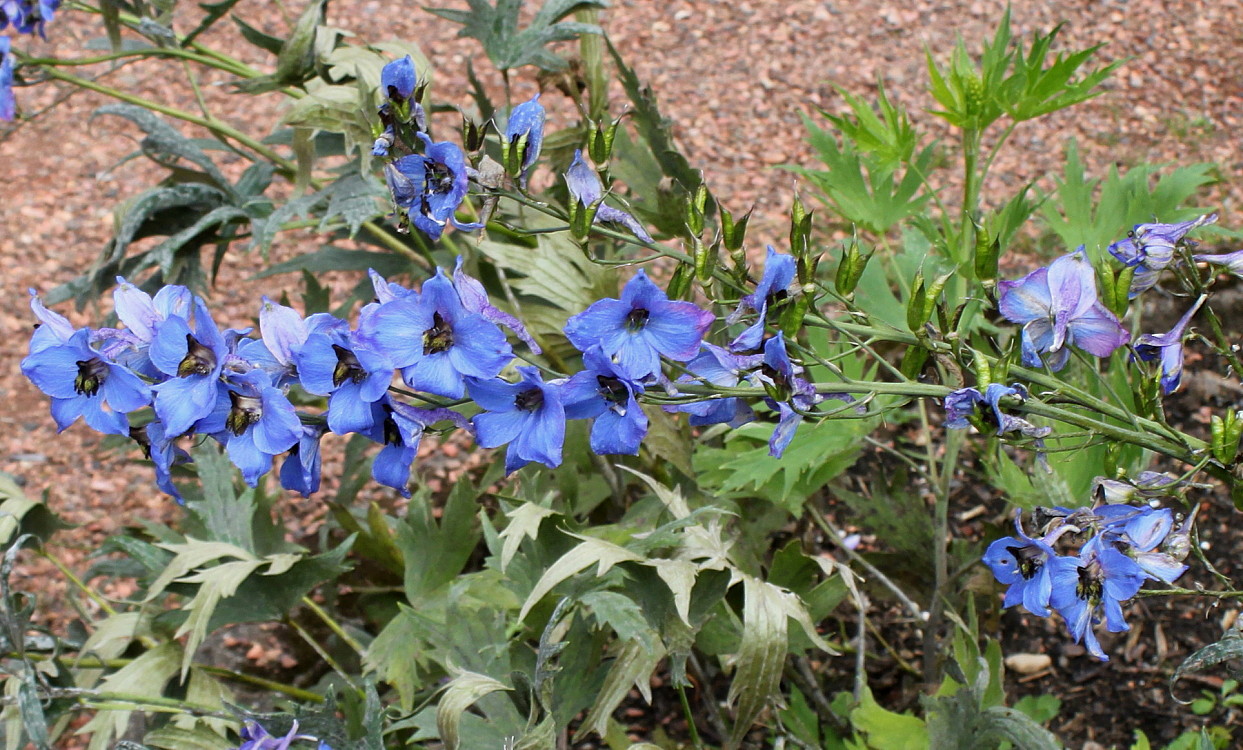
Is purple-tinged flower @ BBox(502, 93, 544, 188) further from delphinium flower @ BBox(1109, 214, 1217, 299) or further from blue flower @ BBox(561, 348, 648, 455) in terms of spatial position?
delphinium flower @ BBox(1109, 214, 1217, 299)

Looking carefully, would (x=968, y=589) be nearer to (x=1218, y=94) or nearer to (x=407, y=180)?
(x=407, y=180)

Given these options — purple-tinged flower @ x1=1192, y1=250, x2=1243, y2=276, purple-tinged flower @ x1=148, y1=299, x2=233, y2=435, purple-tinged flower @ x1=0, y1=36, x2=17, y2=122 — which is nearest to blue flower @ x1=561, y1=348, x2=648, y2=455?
purple-tinged flower @ x1=148, y1=299, x2=233, y2=435

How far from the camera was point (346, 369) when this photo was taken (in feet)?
3.19

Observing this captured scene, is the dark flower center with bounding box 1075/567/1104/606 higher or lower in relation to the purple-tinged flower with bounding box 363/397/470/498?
lower

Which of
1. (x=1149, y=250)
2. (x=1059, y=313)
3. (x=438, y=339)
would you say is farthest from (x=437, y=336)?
(x=1149, y=250)

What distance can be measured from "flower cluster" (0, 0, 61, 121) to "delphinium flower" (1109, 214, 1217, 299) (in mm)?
1945

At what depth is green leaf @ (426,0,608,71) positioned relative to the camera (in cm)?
205

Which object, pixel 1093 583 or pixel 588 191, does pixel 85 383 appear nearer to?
pixel 588 191

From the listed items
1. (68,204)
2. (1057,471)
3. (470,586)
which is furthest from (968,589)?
(68,204)

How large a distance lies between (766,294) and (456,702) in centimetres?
69

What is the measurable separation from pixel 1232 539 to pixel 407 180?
6.58 ft

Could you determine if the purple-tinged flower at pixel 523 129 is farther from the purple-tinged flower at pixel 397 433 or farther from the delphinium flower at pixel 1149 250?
the delphinium flower at pixel 1149 250

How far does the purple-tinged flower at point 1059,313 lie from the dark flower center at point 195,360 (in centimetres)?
74

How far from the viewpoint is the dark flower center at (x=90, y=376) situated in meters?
1.06
